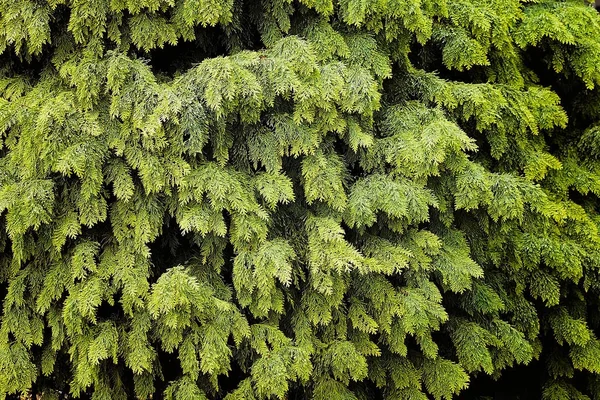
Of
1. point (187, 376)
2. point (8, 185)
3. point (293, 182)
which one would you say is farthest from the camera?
point (293, 182)

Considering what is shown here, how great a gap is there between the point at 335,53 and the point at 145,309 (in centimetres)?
173

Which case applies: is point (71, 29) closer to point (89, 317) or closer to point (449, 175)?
point (89, 317)

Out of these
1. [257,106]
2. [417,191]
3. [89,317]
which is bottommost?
[89,317]

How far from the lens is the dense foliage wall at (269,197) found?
284 centimetres

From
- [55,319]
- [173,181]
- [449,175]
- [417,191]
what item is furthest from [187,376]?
[449,175]

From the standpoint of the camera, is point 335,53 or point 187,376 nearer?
point 187,376

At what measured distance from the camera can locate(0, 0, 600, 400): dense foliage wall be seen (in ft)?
9.30

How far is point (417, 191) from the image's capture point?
303 cm

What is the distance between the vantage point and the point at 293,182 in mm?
3191

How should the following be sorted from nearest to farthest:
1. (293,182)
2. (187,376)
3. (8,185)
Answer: (8,185)
(187,376)
(293,182)

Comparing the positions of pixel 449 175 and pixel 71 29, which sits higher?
pixel 71 29

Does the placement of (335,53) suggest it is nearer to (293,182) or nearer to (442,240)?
(293,182)

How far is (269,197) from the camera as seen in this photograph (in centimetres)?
290

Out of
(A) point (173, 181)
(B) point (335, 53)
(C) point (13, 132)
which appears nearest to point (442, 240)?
(B) point (335, 53)
